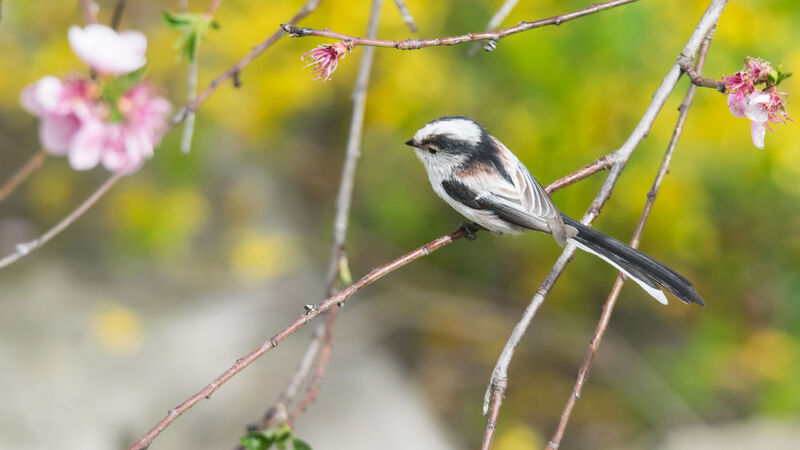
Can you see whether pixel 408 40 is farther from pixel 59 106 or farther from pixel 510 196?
pixel 59 106

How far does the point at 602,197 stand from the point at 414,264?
270cm

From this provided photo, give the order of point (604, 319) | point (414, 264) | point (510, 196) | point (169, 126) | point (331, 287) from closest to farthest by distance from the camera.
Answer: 1. point (604, 319)
2. point (169, 126)
3. point (510, 196)
4. point (331, 287)
5. point (414, 264)

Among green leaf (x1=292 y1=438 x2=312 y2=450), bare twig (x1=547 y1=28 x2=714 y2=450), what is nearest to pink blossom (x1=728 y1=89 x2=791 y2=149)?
bare twig (x1=547 y1=28 x2=714 y2=450)

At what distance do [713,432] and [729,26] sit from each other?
5.80ft

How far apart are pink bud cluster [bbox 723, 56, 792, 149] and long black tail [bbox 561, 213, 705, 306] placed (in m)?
0.28

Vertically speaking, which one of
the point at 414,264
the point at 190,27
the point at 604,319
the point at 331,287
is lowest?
the point at 604,319

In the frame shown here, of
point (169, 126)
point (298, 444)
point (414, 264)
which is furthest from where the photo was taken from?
point (414, 264)

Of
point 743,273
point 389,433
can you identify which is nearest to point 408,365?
point 389,433

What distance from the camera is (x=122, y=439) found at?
289 centimetres

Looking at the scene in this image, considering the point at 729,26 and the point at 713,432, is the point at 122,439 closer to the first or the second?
the point at 713,432

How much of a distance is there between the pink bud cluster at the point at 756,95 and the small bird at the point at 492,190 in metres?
0.32

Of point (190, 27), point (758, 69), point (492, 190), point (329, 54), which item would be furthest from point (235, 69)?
A: point (758, 69)

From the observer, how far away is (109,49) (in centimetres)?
125

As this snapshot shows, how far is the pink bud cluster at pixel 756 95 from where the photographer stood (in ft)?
3.95
